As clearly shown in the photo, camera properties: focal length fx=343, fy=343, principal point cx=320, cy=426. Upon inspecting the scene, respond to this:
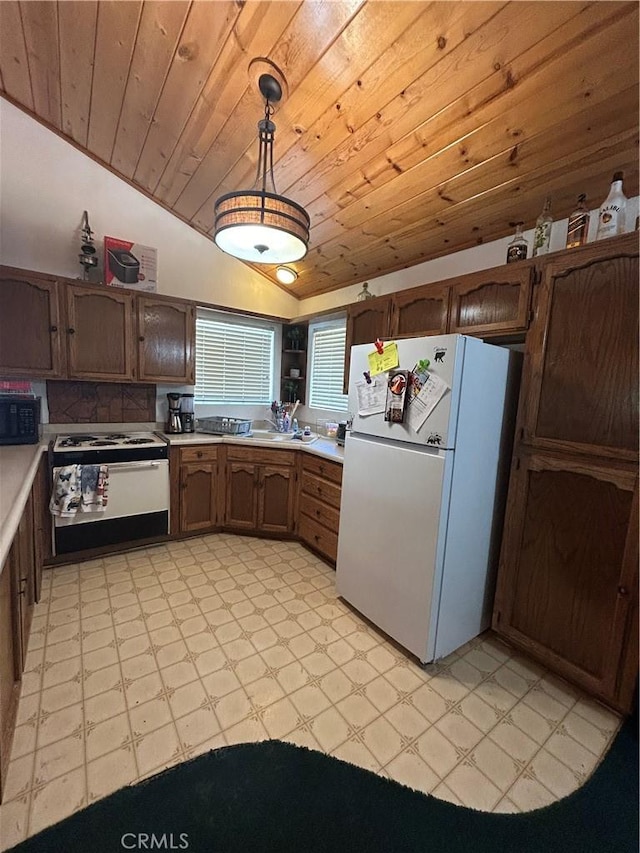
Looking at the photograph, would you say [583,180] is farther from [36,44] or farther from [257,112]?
[36,44]

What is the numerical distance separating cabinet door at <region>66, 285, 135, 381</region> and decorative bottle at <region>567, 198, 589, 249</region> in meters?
2.93

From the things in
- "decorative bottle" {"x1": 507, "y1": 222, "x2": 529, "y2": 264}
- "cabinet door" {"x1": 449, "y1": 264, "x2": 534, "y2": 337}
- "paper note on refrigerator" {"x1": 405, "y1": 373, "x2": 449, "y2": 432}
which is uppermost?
"decorative bottle" {"x1": 507, "y1": 222, "x2": 529, "y2": 264}

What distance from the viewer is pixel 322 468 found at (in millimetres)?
2666

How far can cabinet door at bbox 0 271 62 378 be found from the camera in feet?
7.72

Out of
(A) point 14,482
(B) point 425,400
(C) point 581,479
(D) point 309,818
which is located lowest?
(D) point 309,818

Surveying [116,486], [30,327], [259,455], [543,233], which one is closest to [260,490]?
[259,455]

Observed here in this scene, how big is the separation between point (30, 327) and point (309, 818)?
3103mm

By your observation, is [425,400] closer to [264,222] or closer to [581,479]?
[581,479]

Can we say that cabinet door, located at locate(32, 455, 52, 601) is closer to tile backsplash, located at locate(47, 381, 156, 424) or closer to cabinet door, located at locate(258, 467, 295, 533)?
tile backsplash, located at locate(47, 381, 156, 424)

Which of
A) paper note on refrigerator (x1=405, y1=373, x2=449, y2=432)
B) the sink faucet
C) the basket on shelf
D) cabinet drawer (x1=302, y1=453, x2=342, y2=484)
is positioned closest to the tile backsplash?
the basket on shelf

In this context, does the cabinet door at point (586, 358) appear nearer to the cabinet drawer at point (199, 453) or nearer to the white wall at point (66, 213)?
the cabinet drawer at point (199, 453)

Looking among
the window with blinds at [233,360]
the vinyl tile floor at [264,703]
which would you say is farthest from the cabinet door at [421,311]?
the vinyl tile floor at [264,703]

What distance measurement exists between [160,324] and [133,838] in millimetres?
2919

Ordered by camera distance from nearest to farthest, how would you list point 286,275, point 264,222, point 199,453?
point 264,222 → point 199,453 → point 286,275
